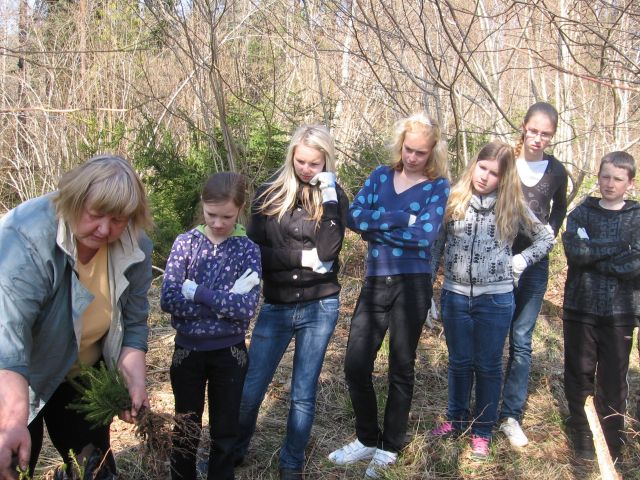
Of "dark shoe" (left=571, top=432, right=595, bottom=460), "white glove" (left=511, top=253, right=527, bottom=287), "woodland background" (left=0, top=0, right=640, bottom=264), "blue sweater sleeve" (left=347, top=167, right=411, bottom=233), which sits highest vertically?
"woodland background" (left=0, top=0, right=640, bottom=264)

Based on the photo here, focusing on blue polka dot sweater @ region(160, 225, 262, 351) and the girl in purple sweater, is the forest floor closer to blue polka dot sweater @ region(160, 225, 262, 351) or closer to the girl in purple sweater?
the girl in purple sweater

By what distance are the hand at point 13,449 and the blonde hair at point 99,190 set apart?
0.66 meters

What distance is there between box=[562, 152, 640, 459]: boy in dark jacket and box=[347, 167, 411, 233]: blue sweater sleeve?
1109 mm

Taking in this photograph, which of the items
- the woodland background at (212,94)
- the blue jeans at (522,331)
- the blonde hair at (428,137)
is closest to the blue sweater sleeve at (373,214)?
the blonde hair at (428,137)

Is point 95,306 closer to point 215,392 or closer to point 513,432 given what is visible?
point 215,392

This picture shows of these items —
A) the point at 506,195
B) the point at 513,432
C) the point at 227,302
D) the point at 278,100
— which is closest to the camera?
the point at 227,302

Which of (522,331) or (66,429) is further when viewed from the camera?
(522,331)

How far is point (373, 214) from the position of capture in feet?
10.8

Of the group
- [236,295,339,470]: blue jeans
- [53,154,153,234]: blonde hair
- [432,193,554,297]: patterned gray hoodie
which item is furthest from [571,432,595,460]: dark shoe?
[53,154,153,234]: blonde hair

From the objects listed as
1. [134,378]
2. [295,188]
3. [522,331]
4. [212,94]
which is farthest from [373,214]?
[212,94]

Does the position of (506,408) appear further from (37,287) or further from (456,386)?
(37,287)

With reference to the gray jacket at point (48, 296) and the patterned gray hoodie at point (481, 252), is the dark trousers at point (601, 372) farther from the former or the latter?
the gray jacket at point (48, 296)

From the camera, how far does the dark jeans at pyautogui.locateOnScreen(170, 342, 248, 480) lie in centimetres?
277

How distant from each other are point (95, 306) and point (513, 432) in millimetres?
2740
